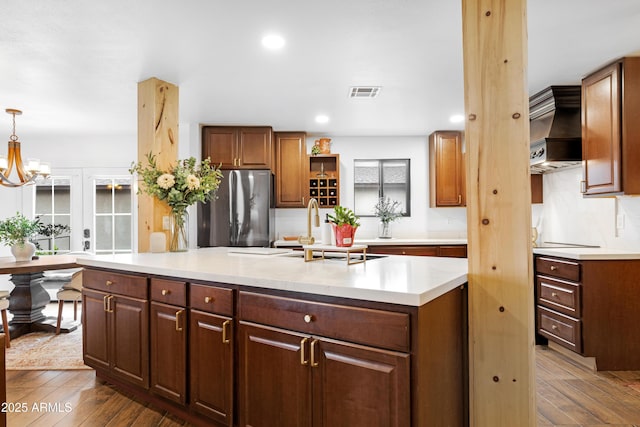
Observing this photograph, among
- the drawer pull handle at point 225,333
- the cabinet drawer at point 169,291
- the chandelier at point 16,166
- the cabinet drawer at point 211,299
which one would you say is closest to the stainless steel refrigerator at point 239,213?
the chandelier at point 16,166

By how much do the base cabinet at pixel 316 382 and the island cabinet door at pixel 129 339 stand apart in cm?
81

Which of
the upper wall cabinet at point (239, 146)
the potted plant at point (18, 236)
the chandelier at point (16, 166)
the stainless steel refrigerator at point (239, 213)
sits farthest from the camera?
the upper wall cabinet at point (239, 146)

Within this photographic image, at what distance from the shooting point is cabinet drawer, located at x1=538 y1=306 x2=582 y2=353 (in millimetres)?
3033

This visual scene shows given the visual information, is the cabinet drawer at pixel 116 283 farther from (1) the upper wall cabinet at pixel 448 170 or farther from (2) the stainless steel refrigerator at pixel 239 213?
(1) the upper wall cabinet at pixel 448 170

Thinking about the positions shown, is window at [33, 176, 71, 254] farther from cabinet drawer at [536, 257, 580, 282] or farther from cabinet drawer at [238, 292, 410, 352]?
cabinet drawer at [536, 257, 580, 282]

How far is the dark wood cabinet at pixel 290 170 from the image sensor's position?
17.4 ft

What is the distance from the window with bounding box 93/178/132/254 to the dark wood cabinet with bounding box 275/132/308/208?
90.2 inches

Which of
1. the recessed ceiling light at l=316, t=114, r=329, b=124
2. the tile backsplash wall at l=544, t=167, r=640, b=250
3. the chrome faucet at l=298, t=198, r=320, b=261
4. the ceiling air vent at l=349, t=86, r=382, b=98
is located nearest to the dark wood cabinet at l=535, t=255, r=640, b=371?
the tile backsplash wall at l=544, t=167, r=640, b=250

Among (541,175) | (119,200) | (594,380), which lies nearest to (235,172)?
(119,200)

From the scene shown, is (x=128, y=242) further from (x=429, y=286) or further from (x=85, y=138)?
(x=429, y=286)

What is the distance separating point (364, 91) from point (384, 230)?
2.34 m

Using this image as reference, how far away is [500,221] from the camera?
1745 mm

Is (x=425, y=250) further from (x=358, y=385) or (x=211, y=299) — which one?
(x=358, y=385)

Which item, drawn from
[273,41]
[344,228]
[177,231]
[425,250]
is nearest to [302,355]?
[344,228]
